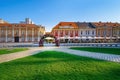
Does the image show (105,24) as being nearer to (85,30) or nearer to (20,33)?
(85,30)

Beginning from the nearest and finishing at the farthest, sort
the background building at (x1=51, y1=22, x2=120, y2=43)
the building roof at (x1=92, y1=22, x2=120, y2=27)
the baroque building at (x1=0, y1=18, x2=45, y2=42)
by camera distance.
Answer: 1. the baroque building at (x1=0, y1=18, x2=45, y2=42)
2. the background building at (x1=51, y1=22, x2=120, y2=43)
3. the building roof at (x1=92, y1=22, x2=120, y2=27)

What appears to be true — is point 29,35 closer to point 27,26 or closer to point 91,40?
point 27,26

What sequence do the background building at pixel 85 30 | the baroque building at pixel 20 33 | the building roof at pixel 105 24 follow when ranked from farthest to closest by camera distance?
the building roof at pixel 105 24 < the background building at pixel 85 30 < the baroque building at pixel 20 33

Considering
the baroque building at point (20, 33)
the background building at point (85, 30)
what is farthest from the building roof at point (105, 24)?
the baroque building at point (20, 33)

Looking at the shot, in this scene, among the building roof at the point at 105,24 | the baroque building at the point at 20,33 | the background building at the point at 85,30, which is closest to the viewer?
the baroque building at the point at 20,33

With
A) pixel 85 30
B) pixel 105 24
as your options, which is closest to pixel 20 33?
pixel 85 30

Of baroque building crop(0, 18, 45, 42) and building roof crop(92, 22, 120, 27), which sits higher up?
building roof crop(92, 22, 120, 27)

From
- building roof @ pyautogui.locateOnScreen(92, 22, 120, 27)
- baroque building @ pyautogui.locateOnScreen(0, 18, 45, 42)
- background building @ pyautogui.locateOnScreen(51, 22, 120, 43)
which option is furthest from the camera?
building roof @ pyautogui.locateOnScreen(92, 22, 120, 27)

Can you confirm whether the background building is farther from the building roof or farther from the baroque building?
the baroque building

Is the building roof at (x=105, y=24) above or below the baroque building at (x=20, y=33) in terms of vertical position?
above

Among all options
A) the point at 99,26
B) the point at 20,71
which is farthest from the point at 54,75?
the point at 99,26

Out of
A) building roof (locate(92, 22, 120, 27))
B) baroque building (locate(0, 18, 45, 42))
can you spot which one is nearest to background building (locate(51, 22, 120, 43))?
building roof (locate(92, 22, 120, 27))

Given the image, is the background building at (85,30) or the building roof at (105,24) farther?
the building roof at (105,24)

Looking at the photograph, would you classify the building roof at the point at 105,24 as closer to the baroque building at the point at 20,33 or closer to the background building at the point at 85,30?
the background building at the point at 85,30
